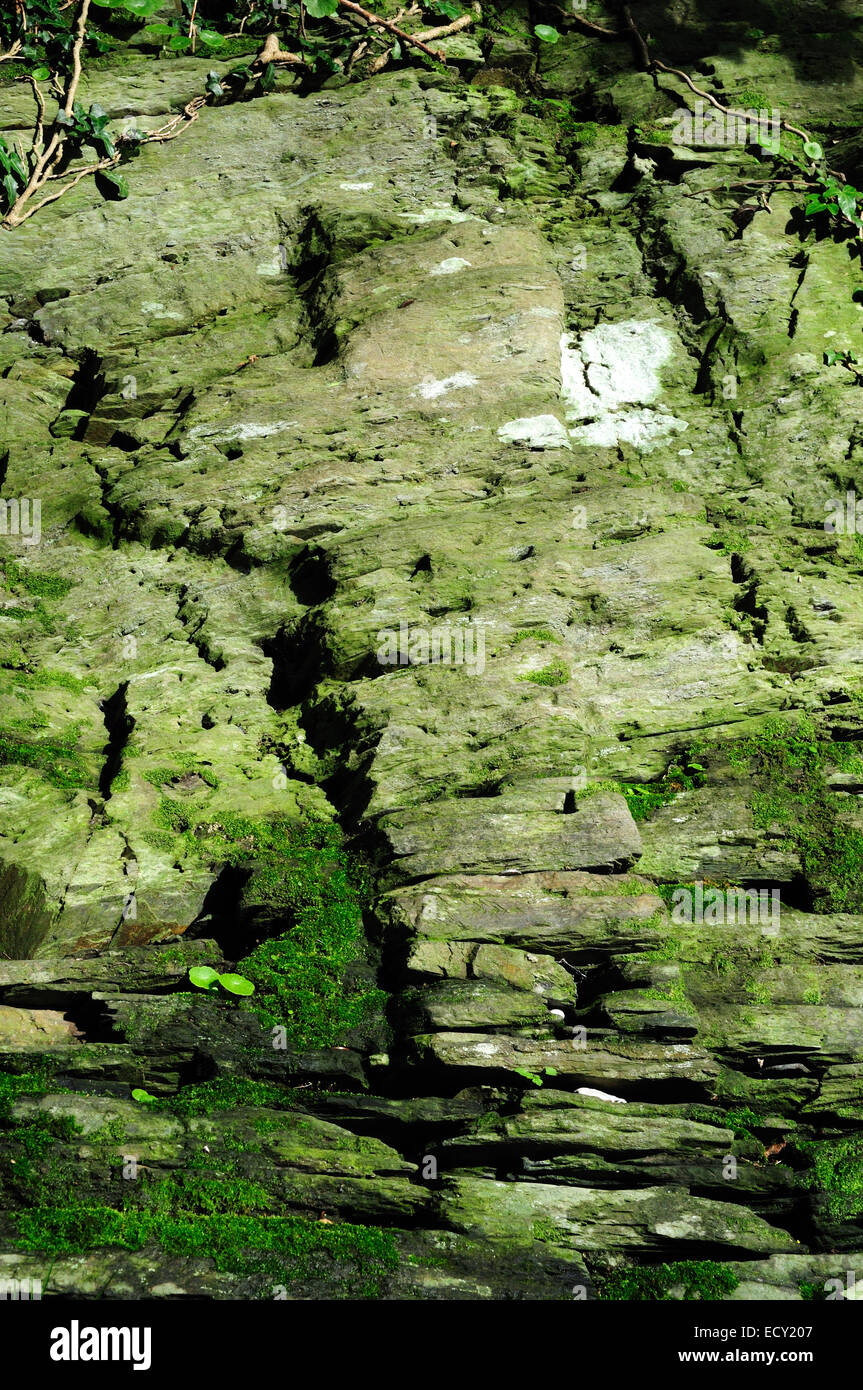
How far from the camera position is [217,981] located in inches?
242

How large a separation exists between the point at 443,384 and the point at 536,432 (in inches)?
46.7

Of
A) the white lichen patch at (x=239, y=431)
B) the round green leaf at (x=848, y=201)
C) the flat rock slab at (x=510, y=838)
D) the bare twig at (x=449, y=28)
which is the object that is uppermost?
the bare twig at (x=449, y=28)

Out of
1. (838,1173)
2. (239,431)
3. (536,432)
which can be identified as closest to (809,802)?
(838,1173)

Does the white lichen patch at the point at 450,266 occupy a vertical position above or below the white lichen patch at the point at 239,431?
above

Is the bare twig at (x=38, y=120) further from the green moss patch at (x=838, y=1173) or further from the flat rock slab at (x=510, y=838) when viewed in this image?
the green moss patch at (x=838, y=1173)

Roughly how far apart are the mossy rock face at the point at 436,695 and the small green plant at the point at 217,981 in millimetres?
76

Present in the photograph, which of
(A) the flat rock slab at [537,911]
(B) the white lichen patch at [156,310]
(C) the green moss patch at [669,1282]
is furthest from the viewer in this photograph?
(B) the white lichen patch at [156,310]

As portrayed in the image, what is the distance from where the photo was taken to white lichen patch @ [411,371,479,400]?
10.9 meters

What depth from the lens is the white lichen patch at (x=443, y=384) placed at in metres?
10.9

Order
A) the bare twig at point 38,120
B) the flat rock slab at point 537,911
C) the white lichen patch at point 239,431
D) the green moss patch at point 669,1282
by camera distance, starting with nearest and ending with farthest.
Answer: the green moss patch at point 669,1282 → the flat rock slab at point 537,911 → the bare twig at point 38,120 → the white lichen patch at point 239,431

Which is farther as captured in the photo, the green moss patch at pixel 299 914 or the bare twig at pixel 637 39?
the bare twig at pixel 637 39

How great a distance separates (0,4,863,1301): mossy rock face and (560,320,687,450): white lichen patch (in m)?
0.06

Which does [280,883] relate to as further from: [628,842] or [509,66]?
[509,66]

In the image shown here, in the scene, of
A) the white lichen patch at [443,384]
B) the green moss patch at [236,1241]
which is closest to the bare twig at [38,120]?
the white lichen patch at [443,384]
